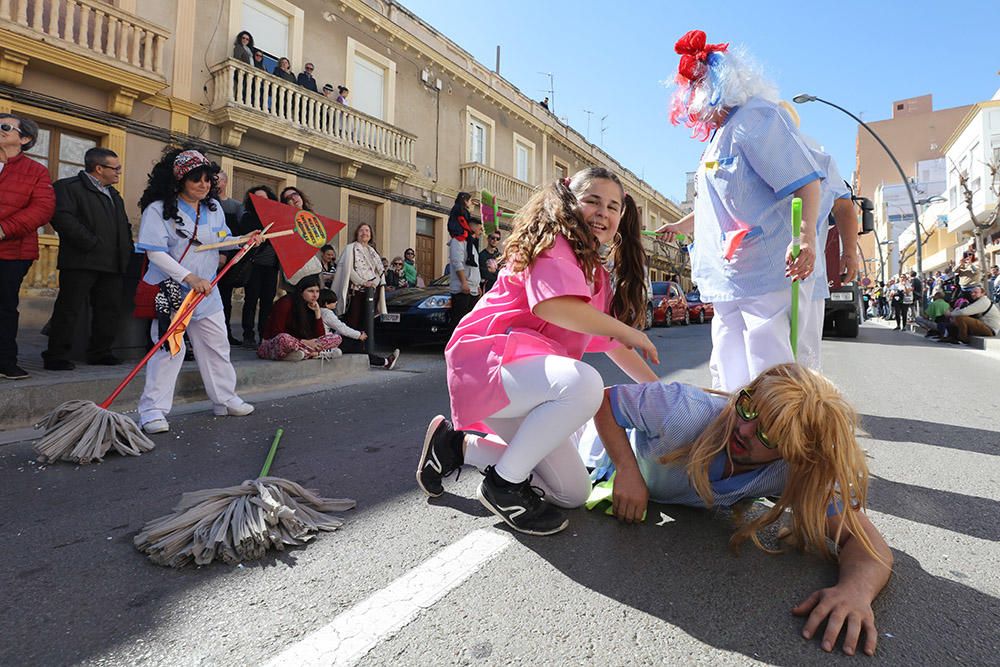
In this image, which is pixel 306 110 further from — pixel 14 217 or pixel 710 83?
pixel 710 83

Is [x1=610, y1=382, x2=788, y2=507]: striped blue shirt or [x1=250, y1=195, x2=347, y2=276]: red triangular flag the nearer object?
[x1=610, y1=382, x2=788, y2=507]: striped blue shirt

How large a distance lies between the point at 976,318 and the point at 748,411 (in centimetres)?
1301

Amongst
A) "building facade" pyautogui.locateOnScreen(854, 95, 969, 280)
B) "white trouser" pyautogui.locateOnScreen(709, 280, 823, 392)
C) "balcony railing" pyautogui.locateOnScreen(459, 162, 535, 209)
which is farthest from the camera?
"building facade" pyautogui.locateOnScreen(854, 95, 969, 280)

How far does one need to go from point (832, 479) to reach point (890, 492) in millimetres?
1168

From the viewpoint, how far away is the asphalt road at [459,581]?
128 centimetres

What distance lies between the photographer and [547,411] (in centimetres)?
182

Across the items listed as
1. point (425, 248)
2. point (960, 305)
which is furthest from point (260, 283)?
point (960, 305)

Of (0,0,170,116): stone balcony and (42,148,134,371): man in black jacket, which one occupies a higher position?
(0,0,170,116): stone balcony

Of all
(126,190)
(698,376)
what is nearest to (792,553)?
(698,376)

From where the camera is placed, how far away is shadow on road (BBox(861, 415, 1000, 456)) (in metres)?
3.19

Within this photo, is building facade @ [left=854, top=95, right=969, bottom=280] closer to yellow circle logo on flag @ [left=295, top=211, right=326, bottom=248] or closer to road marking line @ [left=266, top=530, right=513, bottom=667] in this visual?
yellow circle logo on flag @ [left=295, top=211, right=326, bottom=248]

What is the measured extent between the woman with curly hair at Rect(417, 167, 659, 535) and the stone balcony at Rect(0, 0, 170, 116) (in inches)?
374

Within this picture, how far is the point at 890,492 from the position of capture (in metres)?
2.39

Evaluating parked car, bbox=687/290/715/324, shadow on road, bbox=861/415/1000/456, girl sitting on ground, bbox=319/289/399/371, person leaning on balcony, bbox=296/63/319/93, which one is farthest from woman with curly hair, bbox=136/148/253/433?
parked car, bbox=687/290/715/324
